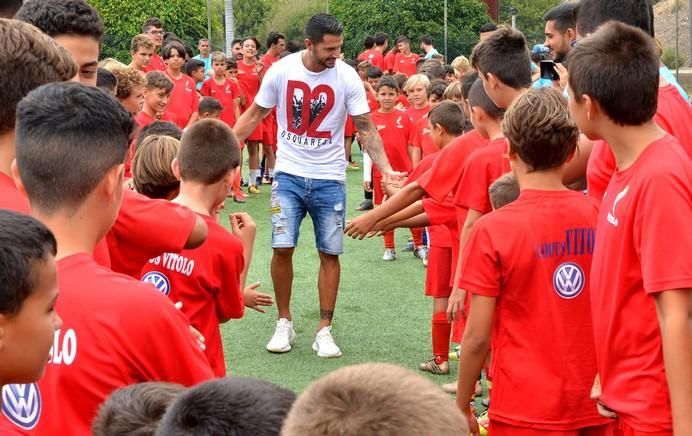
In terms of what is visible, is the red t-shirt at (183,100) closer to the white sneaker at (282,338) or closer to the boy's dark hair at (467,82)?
the white sneaker at (282,338)

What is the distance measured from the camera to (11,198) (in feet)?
8.74

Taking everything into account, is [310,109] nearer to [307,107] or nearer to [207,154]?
[307,107]

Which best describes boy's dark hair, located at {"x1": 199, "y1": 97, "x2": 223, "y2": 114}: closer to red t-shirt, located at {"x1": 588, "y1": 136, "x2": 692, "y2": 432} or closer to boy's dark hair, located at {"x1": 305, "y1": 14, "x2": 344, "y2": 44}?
boy's dark hair, located at {"x1": 305, "y1": 14, "x2": 344, "y2": 44}

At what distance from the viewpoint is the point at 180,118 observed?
13.1 meters

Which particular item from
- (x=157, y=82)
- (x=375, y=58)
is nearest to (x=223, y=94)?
(x=157, y=82)

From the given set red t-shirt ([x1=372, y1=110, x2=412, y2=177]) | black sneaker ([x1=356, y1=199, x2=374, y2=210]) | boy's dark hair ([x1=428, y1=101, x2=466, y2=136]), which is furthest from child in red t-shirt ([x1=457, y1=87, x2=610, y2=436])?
black sneaker ([x1=356, y1=199, x2=374, y2=210])

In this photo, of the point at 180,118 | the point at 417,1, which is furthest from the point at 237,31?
the point at 180,118

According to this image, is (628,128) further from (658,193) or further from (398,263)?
(398,263)

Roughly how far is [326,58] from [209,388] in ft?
18.1

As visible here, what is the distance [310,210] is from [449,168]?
1.99 m

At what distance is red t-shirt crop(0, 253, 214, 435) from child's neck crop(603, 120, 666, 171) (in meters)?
1.47

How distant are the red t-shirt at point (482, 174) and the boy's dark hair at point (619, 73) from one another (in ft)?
5.92

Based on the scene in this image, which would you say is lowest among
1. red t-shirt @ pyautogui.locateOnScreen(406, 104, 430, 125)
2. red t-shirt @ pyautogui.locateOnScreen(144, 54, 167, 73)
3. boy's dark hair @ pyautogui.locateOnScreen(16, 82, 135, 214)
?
red t-shirt @ pyautogui.locateOnScreen(144, 54, 167, 73)

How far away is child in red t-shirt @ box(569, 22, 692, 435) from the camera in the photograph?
8.89 ft
